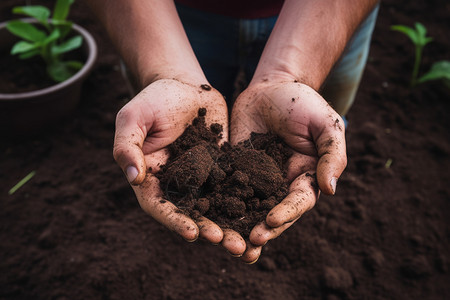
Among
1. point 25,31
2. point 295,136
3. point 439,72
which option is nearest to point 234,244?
point 295,136

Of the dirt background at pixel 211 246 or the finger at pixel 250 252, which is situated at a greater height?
the finger at pixel 250 252

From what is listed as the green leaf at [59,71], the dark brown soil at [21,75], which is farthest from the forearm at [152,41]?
the dark brown soil at [21,75]

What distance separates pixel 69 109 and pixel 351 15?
2.15m

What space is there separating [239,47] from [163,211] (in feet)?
4.13

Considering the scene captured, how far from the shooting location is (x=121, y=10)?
6.37 feet

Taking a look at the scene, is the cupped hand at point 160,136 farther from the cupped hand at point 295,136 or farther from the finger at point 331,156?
the finger at point 331,156

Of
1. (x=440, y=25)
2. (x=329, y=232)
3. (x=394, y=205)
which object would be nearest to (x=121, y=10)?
(x=329, y=232)

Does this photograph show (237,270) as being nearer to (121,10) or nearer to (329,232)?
(329,232)

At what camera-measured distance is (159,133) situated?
1627 millimetres

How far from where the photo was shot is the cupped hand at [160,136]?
1338 mm

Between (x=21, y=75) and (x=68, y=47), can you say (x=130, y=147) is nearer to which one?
(x=68, y=47)

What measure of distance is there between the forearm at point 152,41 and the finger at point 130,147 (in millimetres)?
377

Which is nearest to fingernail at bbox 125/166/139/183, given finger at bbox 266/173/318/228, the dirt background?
finger at bbox 266/173/318/228

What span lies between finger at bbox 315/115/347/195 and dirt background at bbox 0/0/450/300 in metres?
0.94
